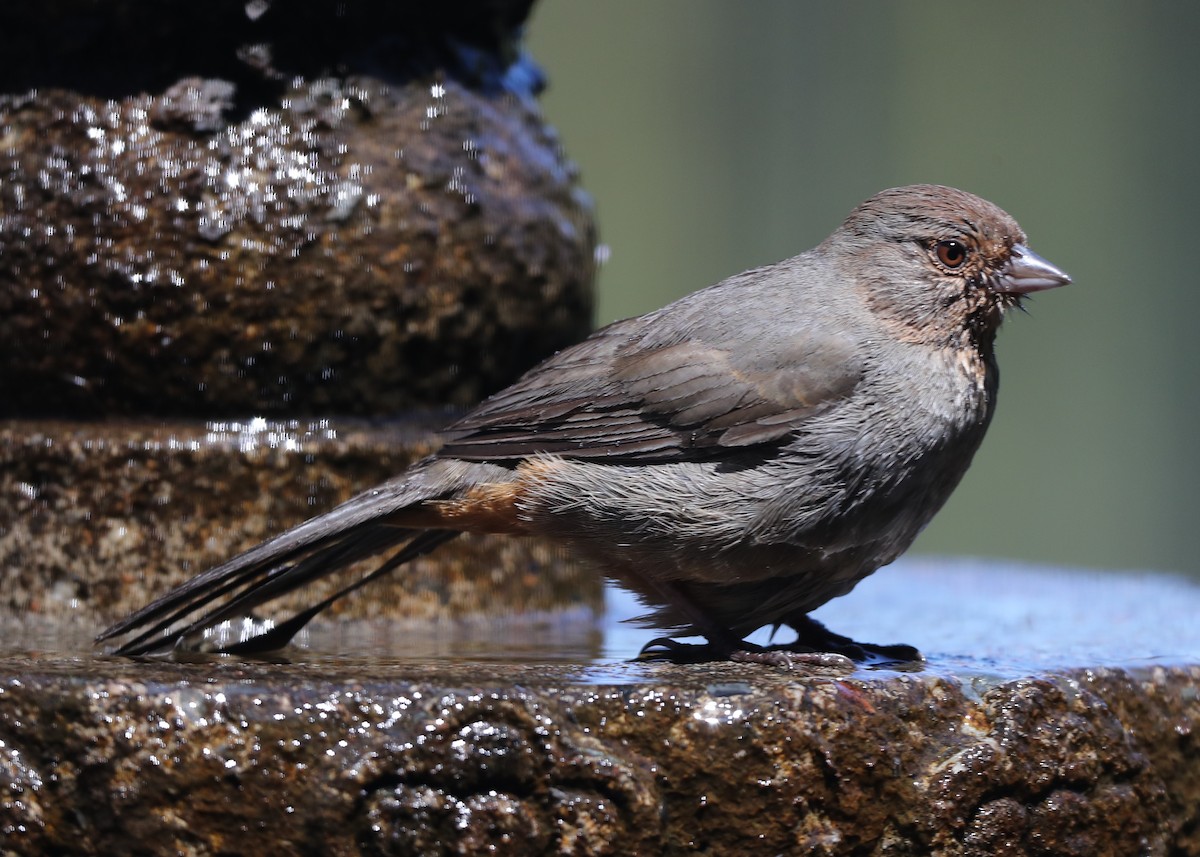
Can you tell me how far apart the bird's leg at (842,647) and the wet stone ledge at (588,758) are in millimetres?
313

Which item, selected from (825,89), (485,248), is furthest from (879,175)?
(485,248)

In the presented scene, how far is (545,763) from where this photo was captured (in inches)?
110

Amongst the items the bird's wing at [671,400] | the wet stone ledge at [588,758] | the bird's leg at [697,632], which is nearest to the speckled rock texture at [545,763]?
the wet stone ledge at [588,758]

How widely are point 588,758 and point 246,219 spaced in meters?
2.34

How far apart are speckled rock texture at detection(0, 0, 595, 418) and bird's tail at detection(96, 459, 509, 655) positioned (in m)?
0.83

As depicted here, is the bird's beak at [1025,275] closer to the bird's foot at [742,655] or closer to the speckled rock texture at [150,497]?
the bird's foot at [742,655]

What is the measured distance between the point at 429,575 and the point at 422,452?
402 mm

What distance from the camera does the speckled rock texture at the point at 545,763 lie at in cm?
272

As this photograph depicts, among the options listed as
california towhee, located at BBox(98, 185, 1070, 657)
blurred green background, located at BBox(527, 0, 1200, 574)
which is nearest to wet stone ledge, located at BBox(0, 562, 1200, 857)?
california towhee, located at BBox(98, 185, 1070, 657)

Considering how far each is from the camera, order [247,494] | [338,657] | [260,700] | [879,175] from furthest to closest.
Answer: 1. [879,175]
2. [247,494]
3. [338,657]
4. [260,700]

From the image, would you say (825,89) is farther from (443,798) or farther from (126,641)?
(443,798)

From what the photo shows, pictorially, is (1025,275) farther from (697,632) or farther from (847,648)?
(697,632)

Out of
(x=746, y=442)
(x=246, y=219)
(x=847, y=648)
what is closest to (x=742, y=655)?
(x=847, y=648)

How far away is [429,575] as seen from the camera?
4793 mm
